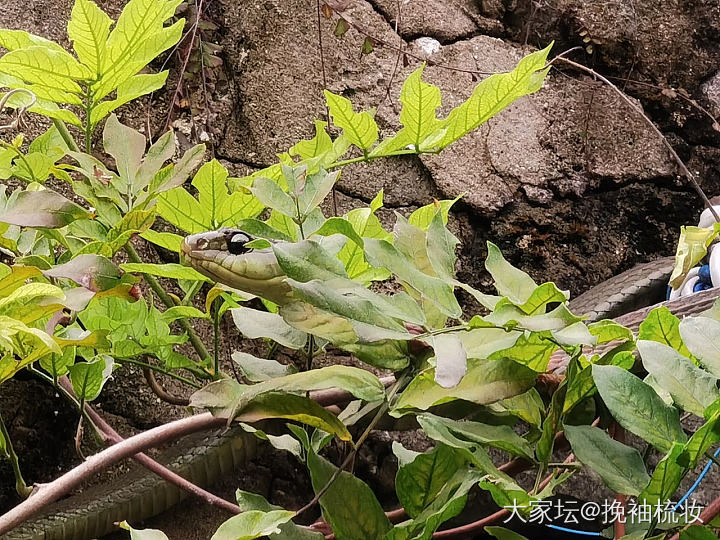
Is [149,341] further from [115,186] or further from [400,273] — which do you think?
[400,273]

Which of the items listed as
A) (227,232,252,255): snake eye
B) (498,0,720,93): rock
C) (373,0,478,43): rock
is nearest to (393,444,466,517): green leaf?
(227,232,252,255): snake eye

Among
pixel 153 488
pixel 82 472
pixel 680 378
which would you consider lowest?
pixel 153 488

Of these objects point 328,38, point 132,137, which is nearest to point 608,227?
point 328,38

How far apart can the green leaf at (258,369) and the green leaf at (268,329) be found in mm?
23

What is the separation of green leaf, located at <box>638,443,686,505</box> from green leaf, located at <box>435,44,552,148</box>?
0.54m

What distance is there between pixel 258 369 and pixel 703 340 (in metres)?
0.36

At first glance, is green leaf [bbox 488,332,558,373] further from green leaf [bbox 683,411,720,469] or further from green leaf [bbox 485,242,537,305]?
green leaf [bbox 683,411,720,469]

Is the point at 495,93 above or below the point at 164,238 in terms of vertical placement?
above

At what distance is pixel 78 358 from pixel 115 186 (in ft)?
1.81

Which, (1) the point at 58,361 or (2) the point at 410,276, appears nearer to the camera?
(2) the point at 410,276

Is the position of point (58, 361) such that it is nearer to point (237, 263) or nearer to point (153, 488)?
point (237, 263)

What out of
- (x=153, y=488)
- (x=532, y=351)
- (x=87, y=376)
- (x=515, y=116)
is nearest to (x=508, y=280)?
(x=532, y=351)

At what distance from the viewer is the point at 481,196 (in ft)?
6.17

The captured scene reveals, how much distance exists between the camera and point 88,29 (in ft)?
2.49
